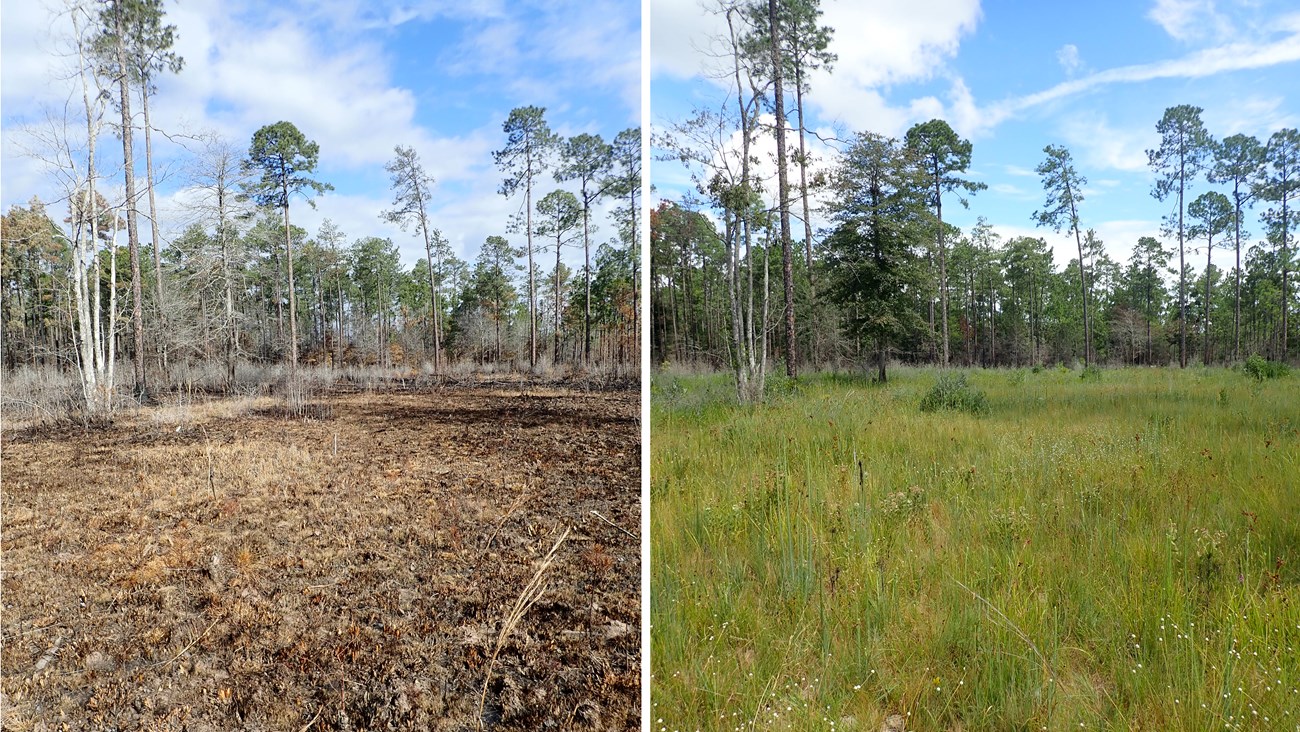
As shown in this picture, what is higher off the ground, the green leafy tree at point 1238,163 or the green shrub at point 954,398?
the green leafy tree at point 1238,163

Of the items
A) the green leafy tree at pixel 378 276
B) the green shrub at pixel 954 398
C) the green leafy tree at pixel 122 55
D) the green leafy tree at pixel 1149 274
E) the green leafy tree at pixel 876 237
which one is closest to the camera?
the green leafy tree at pixel 1149 274

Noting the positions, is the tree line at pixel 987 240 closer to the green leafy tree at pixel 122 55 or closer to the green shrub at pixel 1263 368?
the green shrub at pixel 1263 368

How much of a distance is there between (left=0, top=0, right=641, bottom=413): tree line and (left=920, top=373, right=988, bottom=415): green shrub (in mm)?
4100

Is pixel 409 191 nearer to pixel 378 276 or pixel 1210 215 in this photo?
pixel 378 276

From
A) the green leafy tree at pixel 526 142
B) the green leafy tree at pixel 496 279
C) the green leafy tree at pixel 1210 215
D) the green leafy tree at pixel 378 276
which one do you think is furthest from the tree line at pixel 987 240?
the green leafy tree at pixel 496 279

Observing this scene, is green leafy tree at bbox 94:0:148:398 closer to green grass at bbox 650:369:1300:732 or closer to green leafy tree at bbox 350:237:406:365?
green leafy tree at bbox 350:237:406:365

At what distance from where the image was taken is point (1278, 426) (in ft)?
7.80

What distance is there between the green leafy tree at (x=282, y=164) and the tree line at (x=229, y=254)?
0.07ft

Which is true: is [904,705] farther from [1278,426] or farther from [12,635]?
[12,635]

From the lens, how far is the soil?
7.28ft

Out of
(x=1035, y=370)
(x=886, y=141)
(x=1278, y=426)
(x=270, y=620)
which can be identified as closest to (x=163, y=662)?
(x=270, y=620)

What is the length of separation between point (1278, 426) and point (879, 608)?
6.68 feet

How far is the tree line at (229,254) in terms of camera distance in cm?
736

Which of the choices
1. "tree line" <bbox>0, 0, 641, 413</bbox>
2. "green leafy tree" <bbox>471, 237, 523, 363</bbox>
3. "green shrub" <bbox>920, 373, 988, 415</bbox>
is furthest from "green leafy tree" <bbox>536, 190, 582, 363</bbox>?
"green shrub" <bbox>920, 373, 988, 415</bbox>
